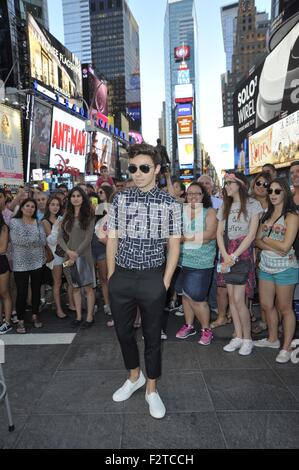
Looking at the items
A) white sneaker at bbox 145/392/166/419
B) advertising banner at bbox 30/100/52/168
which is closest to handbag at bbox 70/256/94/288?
white sneaker at bbox 145/392/166/419

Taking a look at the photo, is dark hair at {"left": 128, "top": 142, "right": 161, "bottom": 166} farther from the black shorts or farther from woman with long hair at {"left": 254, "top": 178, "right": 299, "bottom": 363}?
the black shorts

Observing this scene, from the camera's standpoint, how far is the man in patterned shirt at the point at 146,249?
2.72m

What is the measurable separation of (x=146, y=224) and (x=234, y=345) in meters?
2.26

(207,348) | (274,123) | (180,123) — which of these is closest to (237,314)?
(207,348)

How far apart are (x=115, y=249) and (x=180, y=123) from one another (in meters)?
82.7

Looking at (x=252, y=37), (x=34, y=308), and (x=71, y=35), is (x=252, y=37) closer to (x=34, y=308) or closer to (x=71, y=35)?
(x=71, y=35)

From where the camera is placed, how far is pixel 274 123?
20062 mm

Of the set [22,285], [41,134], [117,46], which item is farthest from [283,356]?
[117,46]

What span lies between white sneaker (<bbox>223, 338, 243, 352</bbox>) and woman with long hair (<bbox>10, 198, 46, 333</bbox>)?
289 cm

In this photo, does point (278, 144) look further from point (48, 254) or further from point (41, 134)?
point (41, 134)

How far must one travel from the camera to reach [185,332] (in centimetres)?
448

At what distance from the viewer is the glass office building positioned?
188125 mm
